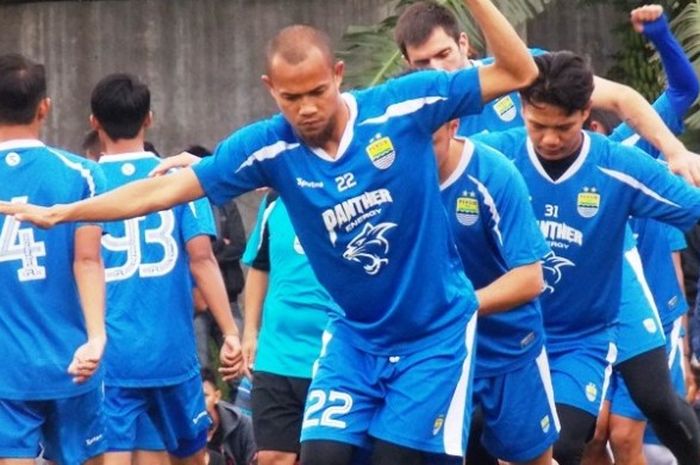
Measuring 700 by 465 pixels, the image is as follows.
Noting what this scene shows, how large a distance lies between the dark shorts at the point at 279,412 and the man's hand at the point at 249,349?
0.24m

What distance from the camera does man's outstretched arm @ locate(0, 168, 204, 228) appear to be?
8109 millimetres

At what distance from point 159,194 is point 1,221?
1.61 m

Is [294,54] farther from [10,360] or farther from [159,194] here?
[10,360]

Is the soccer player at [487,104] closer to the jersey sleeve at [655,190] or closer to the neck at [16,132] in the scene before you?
the jersey sleeve at [655,190]

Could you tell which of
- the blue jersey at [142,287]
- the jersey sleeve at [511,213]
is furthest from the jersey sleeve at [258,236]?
the jersey sleeve at [511,213]

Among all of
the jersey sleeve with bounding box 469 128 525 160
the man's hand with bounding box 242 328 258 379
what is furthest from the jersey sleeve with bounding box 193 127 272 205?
the man's hand with bounding box 242 328 258 379

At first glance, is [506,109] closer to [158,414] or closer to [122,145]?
[122,145]

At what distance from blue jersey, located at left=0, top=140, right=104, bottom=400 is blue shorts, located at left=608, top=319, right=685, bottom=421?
3283 millimetres

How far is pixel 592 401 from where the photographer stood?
10.1 metres

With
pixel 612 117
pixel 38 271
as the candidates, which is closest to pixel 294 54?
pixel 38 271

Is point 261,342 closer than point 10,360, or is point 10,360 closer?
point 10,360

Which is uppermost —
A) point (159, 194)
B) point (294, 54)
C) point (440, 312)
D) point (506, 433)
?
point (294, 54)

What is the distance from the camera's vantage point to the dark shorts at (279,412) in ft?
35.0

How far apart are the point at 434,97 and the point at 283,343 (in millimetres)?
2922
